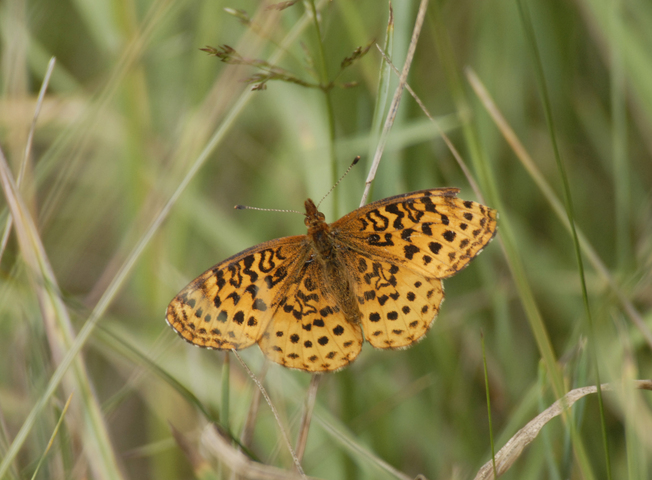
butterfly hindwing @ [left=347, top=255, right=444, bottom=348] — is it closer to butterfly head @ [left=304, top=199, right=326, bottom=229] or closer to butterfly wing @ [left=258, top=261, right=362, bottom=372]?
butterfly wing @ [left=258, top=261, right=362, bottom=372]

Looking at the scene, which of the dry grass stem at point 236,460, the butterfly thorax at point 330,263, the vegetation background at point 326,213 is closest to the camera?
the dry grass stem at point 236,460

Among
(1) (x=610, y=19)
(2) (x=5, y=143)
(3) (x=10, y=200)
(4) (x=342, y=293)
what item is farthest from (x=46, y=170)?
(1) (x=610, y=19)

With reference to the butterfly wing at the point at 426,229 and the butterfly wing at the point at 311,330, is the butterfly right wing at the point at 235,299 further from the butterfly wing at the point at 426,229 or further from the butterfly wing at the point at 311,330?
the butterfly wing at the point at 426,229

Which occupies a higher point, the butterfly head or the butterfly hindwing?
the butterfly head

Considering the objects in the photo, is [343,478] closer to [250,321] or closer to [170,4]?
[250,321]

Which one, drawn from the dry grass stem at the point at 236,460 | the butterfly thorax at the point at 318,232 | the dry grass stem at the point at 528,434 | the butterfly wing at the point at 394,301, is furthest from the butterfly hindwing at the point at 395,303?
the dry grass stem at the point at 236,460

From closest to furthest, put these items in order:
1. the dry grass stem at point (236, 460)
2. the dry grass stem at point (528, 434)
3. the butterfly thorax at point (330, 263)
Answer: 1. the dry grass stem at point (236, 460)
2. the dry grass stem at point (528, 434)
3. the butterfly thorax at point (330, 263)

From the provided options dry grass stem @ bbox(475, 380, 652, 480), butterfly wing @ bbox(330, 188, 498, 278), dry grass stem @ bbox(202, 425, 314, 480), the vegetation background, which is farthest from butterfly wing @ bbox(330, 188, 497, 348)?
dry grass stem @ bbox(202, 425, 314, 480)

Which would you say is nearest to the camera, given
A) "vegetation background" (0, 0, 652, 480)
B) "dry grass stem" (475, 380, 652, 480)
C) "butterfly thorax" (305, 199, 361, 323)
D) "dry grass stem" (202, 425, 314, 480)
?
"dry grass stem" (202, 425, 314, 480)
